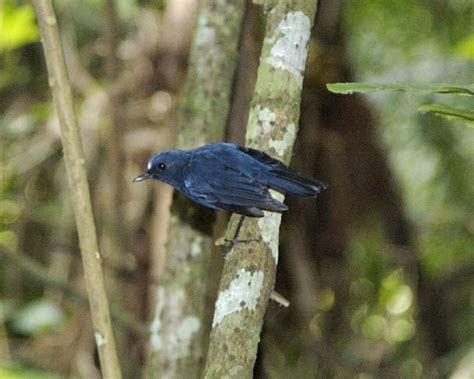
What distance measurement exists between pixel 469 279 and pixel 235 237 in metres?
3.72

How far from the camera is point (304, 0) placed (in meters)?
2.56

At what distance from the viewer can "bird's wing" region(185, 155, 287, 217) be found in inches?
95.3

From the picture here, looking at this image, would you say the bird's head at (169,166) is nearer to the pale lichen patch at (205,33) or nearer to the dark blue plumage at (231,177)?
the dark blue plumage at (231,177)

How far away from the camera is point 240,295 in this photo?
2.11m

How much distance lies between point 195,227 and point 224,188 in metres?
0.76

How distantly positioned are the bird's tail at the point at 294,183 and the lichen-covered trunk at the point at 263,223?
0.06m

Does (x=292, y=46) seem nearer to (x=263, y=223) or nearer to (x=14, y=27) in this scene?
(x=263, y=223)

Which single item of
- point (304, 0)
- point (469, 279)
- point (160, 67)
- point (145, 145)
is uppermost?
point (304, 0)

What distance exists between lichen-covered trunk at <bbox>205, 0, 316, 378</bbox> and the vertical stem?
378 millimetres

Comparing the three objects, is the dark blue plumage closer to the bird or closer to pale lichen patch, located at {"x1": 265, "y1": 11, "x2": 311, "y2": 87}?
the bird

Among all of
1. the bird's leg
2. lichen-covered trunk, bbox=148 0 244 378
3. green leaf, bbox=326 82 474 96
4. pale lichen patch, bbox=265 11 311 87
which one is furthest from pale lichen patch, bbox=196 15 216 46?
green leaf, bbox=326 82 474 96

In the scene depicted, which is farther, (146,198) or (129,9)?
(129,9)

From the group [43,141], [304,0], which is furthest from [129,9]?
[304,0]

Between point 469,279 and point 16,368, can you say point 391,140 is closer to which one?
point 469,279
